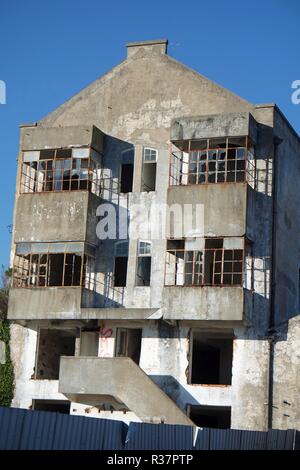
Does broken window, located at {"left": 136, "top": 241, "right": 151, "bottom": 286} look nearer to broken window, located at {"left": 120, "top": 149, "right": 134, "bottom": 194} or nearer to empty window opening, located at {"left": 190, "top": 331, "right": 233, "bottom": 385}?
broken window, located at {"left": 120, "top": 149, "right": 134, "bottom": 194}

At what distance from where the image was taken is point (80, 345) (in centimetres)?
3762

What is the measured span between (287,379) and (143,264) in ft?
25.1

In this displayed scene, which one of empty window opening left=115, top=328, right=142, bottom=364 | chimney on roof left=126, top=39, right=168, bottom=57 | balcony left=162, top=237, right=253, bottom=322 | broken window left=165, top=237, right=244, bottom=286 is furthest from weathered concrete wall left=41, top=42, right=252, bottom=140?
empty window opening left=115, top=328, right=142, bottom=364

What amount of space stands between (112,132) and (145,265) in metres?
6.04

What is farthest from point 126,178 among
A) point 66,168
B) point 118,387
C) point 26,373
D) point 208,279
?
point 118,387

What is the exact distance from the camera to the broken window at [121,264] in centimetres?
3806

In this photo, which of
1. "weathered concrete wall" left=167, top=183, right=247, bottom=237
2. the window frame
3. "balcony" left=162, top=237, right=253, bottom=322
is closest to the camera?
"balcony" left=162, top=237, right=253, bottom=322

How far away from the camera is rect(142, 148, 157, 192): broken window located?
3850cm

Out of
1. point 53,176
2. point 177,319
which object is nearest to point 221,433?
point 177,319

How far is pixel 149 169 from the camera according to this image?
38844mm

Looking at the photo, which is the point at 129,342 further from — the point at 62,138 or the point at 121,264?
the point at 62,138

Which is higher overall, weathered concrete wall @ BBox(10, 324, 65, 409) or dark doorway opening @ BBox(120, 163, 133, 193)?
dark doorway opening @ BBox(120, 163, 133, 193)

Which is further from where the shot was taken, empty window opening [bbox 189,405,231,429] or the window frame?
empty window opening [bbox 189,405,231,429]

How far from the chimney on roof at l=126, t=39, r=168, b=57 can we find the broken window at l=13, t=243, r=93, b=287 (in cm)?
904
